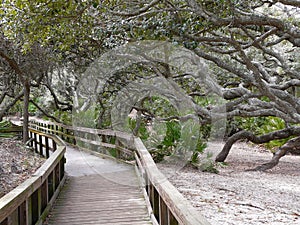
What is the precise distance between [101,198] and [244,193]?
118 inches

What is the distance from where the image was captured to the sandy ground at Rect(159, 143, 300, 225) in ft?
17.8

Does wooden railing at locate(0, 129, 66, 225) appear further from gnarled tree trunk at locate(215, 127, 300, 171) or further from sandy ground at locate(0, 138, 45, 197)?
gnarled tree trunk at locate(215, 127, 300, 171)

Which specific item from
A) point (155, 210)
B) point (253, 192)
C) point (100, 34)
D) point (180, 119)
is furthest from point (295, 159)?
point (155, 210)

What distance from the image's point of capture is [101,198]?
20.5 ft

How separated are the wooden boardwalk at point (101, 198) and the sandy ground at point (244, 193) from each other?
3.06 ft

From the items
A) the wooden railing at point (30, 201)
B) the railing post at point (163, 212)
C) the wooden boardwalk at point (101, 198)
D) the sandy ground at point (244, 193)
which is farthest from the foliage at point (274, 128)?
the railing post at point (163, 212)

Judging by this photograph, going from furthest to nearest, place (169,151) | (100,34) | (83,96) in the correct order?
(83,96), (169,151), (100,34)

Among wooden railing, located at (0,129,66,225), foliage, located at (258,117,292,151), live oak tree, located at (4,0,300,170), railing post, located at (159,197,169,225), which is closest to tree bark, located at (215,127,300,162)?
live oak tree, located at (4,0,300,170)

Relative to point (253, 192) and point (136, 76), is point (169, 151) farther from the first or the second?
point (253, 192)

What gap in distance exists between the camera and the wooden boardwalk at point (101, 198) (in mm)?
5039

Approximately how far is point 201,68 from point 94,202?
6008 mm

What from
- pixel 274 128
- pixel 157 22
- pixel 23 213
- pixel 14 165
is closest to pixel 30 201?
pixel 23 213

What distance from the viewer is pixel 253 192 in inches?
314

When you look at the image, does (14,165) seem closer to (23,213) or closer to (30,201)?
(30,201)
